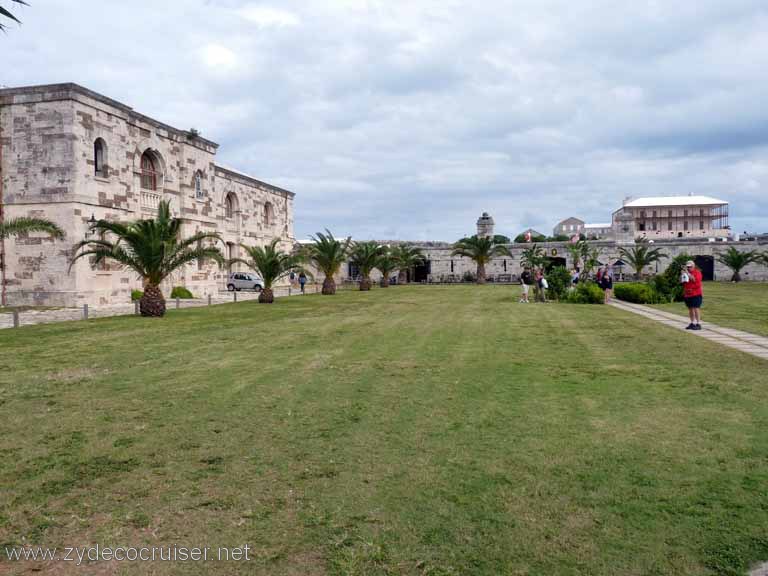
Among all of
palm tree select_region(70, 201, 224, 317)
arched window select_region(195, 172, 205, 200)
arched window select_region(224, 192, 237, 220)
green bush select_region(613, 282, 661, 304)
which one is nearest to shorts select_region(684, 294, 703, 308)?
green bush select_region(613, 282, 661, 304)

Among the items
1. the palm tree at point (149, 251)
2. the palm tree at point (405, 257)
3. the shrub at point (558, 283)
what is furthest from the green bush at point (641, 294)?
the palm tree at point (405, 257)

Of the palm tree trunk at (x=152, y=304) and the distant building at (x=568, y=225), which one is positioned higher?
the distant building at (x=568, y=225)

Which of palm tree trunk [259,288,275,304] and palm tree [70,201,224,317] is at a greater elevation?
palm tree [70,201,224,317]

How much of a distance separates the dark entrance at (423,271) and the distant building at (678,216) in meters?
41.4

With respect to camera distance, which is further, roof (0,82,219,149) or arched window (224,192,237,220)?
arched window (224,192,237,220)

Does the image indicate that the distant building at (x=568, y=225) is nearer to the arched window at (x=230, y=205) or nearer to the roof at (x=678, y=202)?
the roof at (x=678, y=202)

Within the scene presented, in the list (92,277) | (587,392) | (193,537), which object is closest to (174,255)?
(92,277)

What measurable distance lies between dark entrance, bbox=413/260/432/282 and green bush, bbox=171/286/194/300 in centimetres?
2767

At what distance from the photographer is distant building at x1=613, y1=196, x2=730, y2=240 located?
8231 cm

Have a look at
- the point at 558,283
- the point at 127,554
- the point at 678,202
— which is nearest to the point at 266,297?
the point at 558,283

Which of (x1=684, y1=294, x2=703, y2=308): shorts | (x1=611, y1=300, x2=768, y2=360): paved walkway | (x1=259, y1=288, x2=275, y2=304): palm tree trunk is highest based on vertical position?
(x1=684, y1=294, x2=703, y2=308): shorts

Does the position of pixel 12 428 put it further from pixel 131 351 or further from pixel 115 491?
pixel 131 351

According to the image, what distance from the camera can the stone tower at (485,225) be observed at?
54.8 metres

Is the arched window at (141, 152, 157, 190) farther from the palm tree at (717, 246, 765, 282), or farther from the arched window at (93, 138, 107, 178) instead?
the palm tree at (717, 246, 765, 282)
